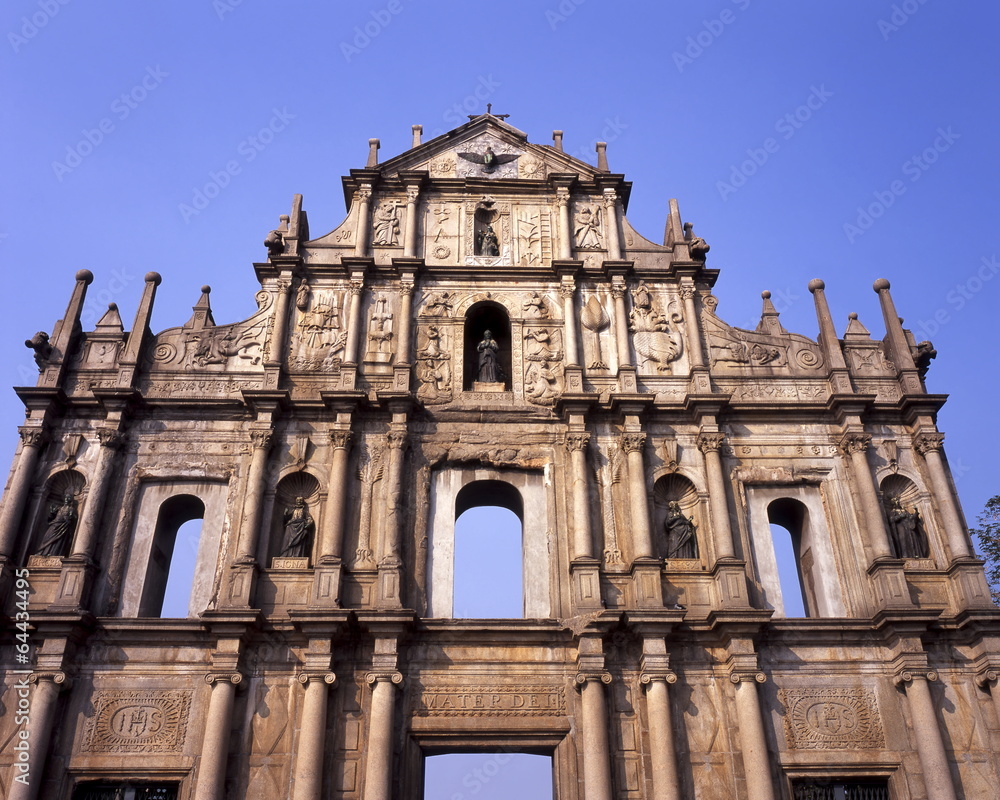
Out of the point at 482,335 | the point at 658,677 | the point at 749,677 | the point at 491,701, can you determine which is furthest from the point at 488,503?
the point at 749,677

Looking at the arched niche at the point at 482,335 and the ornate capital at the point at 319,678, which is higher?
the arched niche at the point at 482,335

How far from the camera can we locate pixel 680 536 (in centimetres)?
1659

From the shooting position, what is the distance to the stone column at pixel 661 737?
14.0 meters

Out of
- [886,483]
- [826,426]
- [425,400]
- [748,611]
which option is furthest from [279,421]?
[886,483]

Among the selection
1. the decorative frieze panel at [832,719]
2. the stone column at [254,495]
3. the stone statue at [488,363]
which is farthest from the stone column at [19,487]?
the decorative frieze panel at [832,719]

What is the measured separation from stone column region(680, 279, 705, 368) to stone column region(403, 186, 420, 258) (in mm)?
5610

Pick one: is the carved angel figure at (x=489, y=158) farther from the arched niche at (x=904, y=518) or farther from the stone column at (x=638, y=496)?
the arched niche at (x=904, y=518)

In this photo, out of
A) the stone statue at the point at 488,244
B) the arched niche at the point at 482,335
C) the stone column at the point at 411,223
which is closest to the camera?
the arched niche at the point at 482,335

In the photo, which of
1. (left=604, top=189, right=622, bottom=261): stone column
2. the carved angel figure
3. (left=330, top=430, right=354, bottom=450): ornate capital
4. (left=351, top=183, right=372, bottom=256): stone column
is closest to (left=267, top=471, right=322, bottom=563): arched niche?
(left=330, top=430, right=354, bottom=450): ornate capital

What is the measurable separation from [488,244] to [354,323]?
11.6 ft

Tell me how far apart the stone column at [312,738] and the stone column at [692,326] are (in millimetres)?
8966

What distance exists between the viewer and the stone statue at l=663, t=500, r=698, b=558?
16500mm

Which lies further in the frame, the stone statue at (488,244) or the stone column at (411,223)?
the stone statue at (488,244)

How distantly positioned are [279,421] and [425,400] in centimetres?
272
